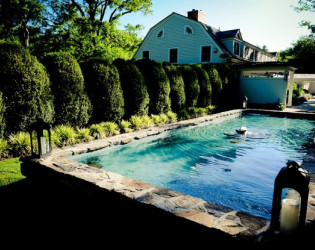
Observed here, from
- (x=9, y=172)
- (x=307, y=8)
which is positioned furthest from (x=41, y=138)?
(x=307, y=8)

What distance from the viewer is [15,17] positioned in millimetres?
19625

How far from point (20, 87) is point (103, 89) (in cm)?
281

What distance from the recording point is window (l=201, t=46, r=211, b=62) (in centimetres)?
2031

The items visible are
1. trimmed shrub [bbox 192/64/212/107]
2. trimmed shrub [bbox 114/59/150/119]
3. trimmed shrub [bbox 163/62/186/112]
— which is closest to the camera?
→ trimmed shrub [bbox 114/59/150/119]

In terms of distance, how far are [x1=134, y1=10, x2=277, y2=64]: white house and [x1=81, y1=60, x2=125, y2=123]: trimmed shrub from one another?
13.5 meters

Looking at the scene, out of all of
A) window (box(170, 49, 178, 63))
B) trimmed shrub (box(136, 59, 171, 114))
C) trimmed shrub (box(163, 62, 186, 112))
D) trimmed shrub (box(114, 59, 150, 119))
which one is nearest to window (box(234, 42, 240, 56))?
window (box(170, 49, 178, 63))

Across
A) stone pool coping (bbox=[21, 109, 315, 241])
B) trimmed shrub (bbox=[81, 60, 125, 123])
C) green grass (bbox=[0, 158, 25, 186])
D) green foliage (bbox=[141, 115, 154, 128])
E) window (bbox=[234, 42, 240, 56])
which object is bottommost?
green grass (bbox=[0, 158, 25, 186])

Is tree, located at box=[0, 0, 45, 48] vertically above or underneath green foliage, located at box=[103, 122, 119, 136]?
above

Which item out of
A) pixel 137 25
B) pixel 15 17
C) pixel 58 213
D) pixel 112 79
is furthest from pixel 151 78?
pixel 15 17

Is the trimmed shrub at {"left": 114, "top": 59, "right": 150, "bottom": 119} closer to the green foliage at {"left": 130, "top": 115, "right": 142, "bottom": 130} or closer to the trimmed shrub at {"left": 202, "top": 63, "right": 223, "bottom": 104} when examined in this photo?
the green foliage at {"left": 130, "top": 115, "right": 142, "bottom": 130}

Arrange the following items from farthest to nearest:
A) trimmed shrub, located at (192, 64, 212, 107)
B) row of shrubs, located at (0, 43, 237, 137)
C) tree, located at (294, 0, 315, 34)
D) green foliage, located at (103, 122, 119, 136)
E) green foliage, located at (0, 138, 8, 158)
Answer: tree, located at (294, 0, 315, 34), trimmed shrub, located at (192, 64, 212, 107), green foliage, located at (103, 122, 119, 136), row of shrubs, located at (0, 43, 237, 137), green foliage, located at (0, 138, 8, 158)

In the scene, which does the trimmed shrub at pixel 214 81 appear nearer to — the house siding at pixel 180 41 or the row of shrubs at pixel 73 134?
the house siding at pixel 180 41

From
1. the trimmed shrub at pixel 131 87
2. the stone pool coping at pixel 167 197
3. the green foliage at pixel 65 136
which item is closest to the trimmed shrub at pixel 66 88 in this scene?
the green foliage at pixel 65 136

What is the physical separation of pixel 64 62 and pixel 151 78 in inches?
169
